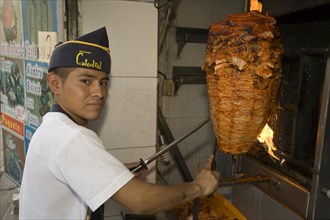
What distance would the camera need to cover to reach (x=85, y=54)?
1.63m

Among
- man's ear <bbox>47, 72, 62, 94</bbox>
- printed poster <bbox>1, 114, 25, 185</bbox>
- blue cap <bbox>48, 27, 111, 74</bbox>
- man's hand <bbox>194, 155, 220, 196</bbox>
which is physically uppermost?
blue cap <bbox>48, 27, 111, 74</bbox>

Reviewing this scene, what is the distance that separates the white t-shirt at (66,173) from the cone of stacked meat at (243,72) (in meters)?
0.81

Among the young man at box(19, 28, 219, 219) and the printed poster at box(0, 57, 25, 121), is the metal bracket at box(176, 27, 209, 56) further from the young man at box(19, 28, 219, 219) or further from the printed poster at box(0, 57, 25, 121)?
the young man at box(19, 28, 219, 219)

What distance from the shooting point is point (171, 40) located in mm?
3711

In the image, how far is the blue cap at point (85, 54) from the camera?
162cm

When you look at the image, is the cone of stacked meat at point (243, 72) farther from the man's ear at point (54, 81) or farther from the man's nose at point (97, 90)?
the man's ear at point (54, 81)

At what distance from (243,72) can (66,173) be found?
1.18 meters

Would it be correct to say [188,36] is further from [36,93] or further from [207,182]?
[207,182]

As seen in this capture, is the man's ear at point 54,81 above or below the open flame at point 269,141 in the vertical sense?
above

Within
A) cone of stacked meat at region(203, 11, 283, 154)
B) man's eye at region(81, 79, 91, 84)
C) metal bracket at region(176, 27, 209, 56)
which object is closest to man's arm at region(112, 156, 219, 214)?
cone of stacked meat at region(203, 11, 283, 154)

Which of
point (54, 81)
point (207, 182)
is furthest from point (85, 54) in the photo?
point (207, 182)

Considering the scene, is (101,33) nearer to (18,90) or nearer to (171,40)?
(18,90)

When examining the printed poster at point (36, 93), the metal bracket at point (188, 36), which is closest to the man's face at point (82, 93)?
the printed poster at point (36, 93)

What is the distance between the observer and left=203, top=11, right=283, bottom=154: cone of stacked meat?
177cm
